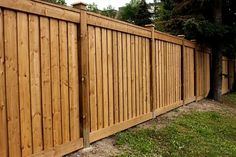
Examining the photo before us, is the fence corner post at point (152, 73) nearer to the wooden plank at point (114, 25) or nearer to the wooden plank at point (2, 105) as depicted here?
the wooden plank at point (114, 25)

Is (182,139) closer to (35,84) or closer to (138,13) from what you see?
(35,84)

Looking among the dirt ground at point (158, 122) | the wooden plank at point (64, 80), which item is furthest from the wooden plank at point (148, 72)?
the wooden plank at point (64, 80)

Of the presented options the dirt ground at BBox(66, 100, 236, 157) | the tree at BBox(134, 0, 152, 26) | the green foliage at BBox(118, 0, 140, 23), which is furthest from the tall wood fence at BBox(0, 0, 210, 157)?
the green foliage at BBox(118, 0, 140, 23)

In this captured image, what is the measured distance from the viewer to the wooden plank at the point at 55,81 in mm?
4741

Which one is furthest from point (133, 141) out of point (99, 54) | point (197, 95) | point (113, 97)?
point (197, 95)

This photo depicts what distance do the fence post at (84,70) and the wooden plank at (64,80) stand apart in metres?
0.33

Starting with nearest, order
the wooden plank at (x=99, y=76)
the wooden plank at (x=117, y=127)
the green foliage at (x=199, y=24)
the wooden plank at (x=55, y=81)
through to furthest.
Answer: the wooden plank at (x=55, y=81) < the wooden plank at (x=117, y=127) < the wooden plank at (x=99, y=76) < the green foliage at (x=199, y=24)

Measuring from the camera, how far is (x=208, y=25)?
12.5 meters

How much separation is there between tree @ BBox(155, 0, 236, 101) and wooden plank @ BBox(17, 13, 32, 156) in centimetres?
895

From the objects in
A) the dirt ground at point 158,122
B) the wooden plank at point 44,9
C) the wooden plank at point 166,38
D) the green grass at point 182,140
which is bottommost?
the green grass at point 182,140

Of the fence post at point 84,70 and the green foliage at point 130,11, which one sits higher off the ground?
the green foliage at point 130,11

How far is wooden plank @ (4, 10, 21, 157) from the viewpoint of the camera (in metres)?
3.99

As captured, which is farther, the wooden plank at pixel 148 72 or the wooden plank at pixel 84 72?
the wooden plank at pixel 148 72

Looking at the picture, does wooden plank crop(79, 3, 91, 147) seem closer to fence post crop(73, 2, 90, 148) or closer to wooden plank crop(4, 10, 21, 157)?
fence post crop(73, 2, 90, 148)
